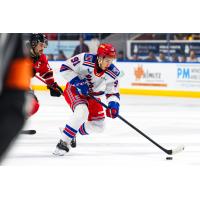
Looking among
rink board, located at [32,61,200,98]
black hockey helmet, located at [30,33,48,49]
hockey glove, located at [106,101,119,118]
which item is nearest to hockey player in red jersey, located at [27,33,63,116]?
black hockey helmet, located at [30,33,48,49]

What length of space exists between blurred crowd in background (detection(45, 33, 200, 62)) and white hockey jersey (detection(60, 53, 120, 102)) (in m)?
7.65

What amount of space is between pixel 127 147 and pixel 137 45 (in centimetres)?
896

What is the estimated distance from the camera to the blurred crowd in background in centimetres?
1374

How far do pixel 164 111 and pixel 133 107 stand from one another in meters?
0.84

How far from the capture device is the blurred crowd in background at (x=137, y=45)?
1374 cm

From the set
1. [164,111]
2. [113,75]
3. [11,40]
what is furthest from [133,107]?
[11,40]

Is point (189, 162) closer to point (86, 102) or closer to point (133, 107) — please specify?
point (86, 102)

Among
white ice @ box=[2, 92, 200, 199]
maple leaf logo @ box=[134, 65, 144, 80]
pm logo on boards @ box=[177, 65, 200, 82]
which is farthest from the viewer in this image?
maple leaf logo @ box=[134, 65, 144, 80]

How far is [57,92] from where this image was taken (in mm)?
5648

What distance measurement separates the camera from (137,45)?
14633 mm

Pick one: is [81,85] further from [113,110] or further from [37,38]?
[37,38]

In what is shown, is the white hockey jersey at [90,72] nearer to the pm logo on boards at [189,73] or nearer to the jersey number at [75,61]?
the jersey number at [75,61]

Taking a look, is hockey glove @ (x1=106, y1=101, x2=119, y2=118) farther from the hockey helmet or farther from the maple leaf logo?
the maple leaf logo

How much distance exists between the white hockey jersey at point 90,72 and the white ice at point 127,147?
0.55 meters
